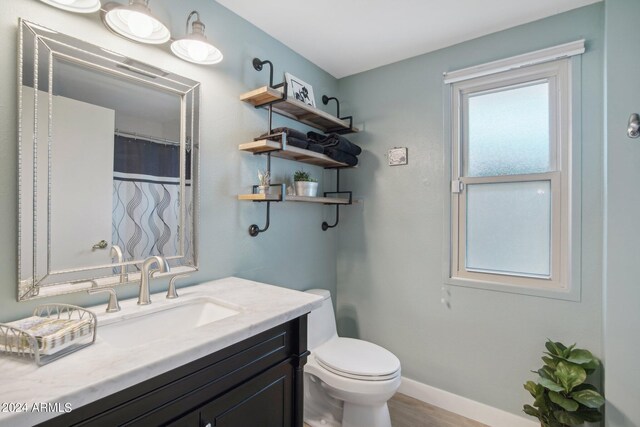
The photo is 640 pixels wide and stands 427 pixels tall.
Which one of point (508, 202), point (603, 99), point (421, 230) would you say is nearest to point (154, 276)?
point (421, 230)

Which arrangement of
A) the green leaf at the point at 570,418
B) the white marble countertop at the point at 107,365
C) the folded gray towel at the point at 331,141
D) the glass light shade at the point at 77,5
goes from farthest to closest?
the folded gray towel at the point at 331,141 < the green leaf at the point at 570,418 < the glass light shade at the point at 77,5 < the white marble countertop at the point at 107,365

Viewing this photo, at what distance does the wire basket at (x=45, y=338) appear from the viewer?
0.71 m

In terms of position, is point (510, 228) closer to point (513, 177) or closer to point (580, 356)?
point (513, 177)

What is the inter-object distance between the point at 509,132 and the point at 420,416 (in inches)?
72.3

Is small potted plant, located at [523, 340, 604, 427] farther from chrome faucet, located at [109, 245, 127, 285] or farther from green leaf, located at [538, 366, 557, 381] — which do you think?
chrome faucet, located at [109, 245, 127, 285]

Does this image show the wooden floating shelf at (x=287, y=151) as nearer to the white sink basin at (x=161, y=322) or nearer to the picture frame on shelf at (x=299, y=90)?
the picture frame on shelf at (x=299, y=90)

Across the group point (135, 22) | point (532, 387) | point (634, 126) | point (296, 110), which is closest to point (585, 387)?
point (532, 387)

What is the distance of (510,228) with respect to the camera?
183 centimetres

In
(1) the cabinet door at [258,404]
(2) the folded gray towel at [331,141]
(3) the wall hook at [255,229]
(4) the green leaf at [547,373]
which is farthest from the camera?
(2) the folded gray towel at [331,141]

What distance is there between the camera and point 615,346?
141 centimetres

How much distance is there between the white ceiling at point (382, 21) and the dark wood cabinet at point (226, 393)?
5.14ft

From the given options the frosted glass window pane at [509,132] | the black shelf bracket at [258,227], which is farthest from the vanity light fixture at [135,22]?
the frosted glass window pane at [509,132]

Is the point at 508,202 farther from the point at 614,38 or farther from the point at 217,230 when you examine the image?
the point at 217,230

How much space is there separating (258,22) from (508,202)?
1.80 m
